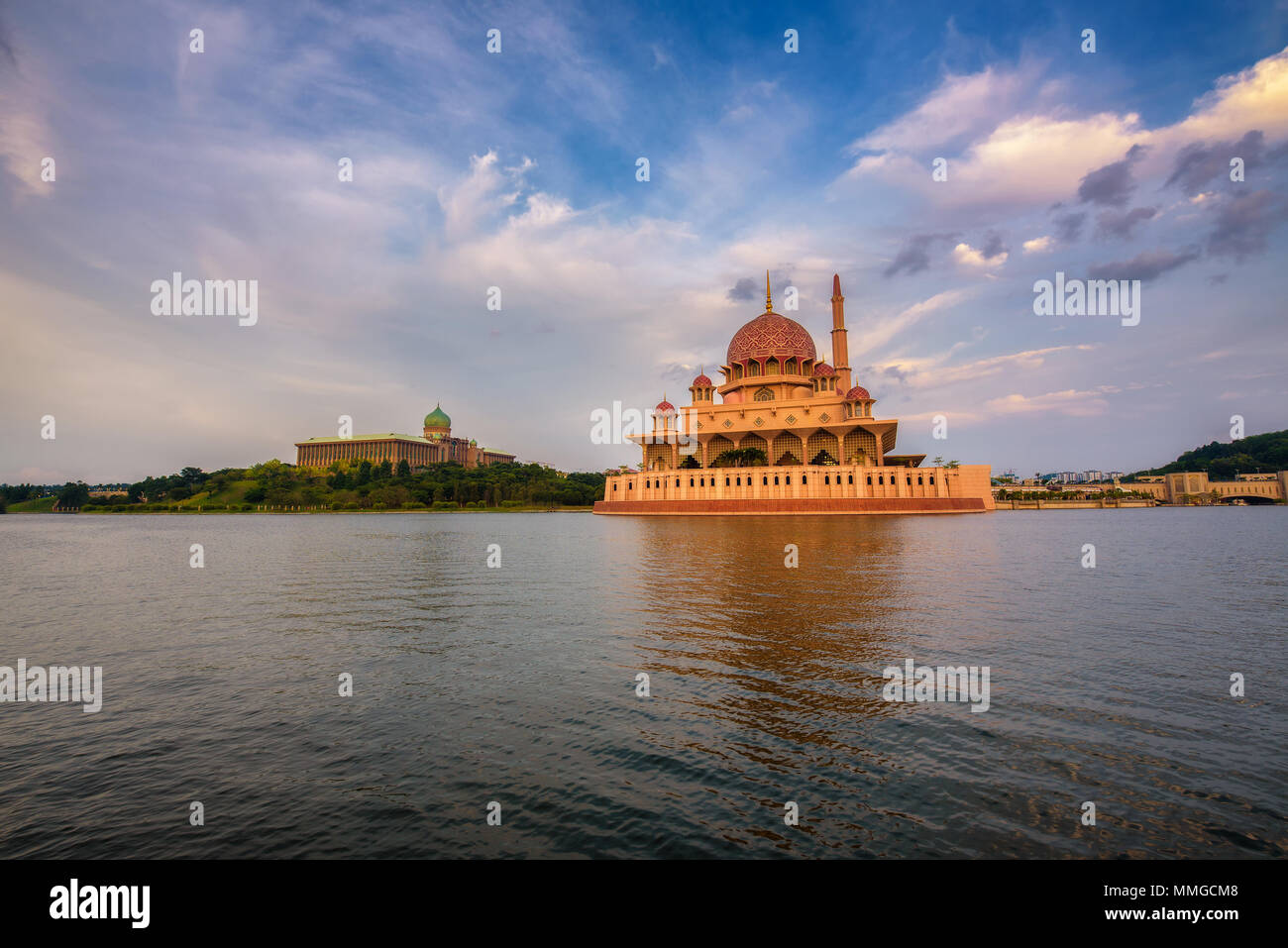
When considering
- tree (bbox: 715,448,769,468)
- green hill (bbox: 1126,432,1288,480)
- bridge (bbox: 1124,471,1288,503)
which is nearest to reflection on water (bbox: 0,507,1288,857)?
tree (bbox: 715,448,769,468)

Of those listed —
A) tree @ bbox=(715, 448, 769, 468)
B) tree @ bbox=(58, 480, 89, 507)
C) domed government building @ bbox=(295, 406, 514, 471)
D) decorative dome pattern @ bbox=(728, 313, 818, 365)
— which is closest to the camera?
tree @ bbox=(715, 448, 769, 468)

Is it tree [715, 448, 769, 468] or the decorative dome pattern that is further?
the decorative dome pattern

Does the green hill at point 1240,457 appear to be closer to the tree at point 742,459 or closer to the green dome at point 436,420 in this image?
the tree at point 742,459

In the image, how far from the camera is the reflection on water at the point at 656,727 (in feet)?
17.8

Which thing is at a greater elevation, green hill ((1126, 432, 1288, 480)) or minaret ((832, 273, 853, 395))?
minaret ((832, 273, 853, 395))

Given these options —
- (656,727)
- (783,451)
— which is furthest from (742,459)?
(656,727)

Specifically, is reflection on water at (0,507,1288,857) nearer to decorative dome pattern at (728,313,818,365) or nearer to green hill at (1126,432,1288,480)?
decorative dome pattern at (728,313,818,365)

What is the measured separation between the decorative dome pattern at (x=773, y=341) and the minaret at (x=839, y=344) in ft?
13.1

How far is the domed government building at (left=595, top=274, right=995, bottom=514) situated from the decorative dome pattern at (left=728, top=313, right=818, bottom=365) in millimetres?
145

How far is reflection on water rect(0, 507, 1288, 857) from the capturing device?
5434 mm

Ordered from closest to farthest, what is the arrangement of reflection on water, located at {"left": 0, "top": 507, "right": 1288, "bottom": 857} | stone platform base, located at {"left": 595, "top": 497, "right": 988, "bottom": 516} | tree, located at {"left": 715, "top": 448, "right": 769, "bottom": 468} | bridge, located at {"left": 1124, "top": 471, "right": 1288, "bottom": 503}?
reflection on water, located at {"left": 0, "top": 507, "right": 1288, "bottom": 857} → stone platform base, located at {"left": 595, "top": 497, "right": 988, "bottom": 516} → tree, located at {"left": 715, "top": 448, "right": 769, "bottom": 468} → bridge, located at {"left": 1124, "top": 471, "right": 1288, "bottom": 503}

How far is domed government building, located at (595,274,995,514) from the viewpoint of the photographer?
68.8m

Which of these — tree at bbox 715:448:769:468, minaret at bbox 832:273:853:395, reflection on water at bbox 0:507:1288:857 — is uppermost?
minaret at bbox 832:273:853:395

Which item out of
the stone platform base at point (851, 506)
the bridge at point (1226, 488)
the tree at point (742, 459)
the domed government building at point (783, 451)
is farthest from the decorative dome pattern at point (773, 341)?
the bridge at point (1226, 488)
